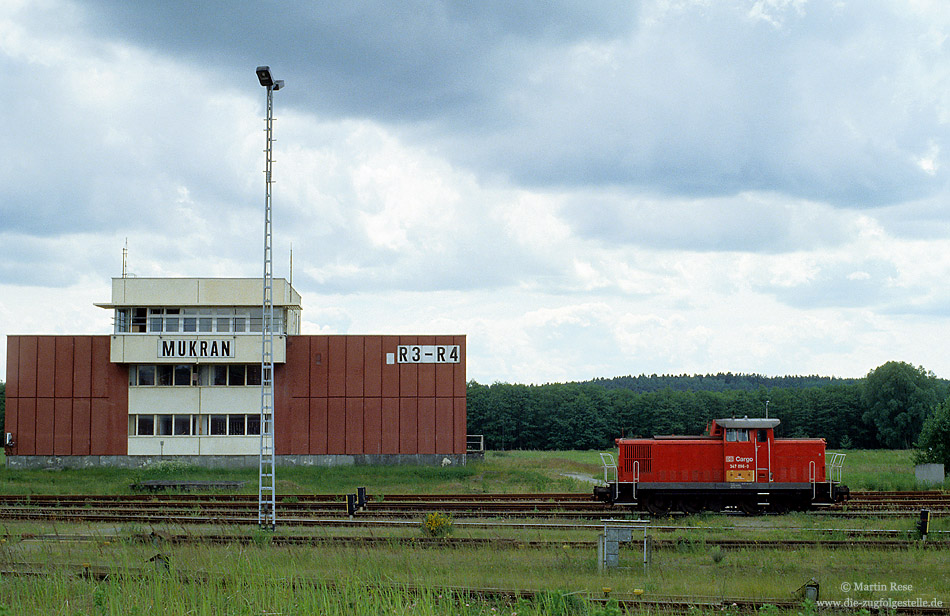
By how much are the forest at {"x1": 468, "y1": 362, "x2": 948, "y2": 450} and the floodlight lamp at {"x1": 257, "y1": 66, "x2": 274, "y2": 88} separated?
11114 centimetres

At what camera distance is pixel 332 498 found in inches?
1240

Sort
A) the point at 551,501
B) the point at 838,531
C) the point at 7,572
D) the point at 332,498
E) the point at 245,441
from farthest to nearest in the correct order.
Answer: the point at 245,441
the point at 332,498
the point at 551,501
the point at 838,531
the point at 7,572

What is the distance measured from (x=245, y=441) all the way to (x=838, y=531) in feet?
109

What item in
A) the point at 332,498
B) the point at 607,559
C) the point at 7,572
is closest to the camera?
the point at 7,572

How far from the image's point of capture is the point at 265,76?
22.7 m

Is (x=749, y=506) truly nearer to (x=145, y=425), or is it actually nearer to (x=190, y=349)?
(x=190, y=349)

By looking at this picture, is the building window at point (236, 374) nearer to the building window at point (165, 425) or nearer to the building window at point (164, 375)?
the building window at point (164, 375)

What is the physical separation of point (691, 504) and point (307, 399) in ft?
82.2

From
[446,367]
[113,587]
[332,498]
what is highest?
[446,367]

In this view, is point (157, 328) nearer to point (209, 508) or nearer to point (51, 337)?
point (51, 337)

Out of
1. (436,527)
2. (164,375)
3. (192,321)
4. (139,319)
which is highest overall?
(139,319)

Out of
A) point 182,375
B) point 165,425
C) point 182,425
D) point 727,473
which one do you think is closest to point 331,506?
point 727,473

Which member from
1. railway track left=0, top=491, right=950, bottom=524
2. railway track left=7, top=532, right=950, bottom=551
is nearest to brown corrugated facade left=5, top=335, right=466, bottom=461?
railway track left=0, top=491, right=950, bottom=524

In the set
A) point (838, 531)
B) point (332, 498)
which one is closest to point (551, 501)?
point (332, 498)
